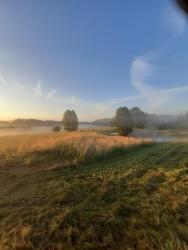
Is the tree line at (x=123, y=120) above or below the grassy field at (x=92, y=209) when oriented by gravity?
above

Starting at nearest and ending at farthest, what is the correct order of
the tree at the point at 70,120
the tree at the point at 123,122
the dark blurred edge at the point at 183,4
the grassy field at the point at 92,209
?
the dark blurred edge at the point at 183,4, the grassy field at the point at 92,209, the tree at the point at 123,122, the tree at the point at 70,120

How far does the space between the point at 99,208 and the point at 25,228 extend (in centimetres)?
138

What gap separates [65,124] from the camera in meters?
39.7

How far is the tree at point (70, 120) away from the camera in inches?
1558

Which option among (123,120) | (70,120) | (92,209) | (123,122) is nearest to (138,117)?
(70,120)

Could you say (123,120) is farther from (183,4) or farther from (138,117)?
(183,4)

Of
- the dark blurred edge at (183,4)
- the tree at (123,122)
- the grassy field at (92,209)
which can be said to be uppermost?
the dark blurred edge at (183,4)

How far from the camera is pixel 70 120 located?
4006cm

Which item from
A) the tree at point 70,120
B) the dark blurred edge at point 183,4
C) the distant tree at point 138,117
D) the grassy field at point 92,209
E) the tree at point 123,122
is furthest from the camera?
the distant tree at point 138,117

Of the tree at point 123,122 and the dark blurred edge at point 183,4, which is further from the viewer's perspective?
the tree at point 123,122

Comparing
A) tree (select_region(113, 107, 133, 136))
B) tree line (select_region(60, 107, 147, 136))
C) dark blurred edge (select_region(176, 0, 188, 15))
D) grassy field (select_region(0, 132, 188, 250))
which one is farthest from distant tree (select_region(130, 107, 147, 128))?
dark blurred edge (select_region(176, 0, 188, 15))

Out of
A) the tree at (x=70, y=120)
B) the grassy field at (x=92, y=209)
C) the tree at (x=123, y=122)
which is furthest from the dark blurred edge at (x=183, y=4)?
the tree at (x=70, y=120)

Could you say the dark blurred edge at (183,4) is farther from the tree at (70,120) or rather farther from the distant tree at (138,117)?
the distant tree at (138,117)

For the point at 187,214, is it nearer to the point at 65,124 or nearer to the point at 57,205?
the point at 57,205
